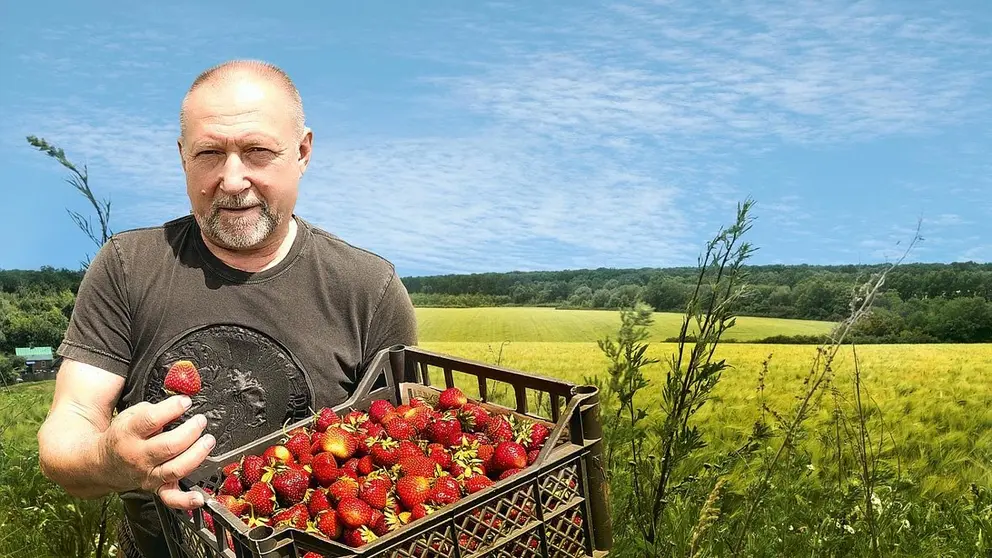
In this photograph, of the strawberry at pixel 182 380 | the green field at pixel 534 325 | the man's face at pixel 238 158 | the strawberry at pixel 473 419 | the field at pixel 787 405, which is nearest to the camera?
the strawberry at pixel 182 380

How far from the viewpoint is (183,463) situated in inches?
73.0

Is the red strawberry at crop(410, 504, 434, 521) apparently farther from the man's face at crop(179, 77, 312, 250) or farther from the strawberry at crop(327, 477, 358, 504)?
the man's face at crop(179, 77, 312, 250)

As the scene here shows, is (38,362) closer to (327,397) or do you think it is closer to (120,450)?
(327,397)

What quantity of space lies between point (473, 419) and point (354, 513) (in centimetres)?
55

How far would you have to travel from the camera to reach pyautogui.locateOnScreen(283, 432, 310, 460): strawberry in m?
2.16

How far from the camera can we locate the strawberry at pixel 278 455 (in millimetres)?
2129

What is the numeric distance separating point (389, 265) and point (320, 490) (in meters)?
1.21

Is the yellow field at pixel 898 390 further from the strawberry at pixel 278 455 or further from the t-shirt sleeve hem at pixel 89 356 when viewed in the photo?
the strawberry at pixel 278 455

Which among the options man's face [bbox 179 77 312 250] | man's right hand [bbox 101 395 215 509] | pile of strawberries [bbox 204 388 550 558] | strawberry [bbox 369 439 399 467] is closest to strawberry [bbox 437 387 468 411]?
pile of strawberries [bbox 204 388 550 558]

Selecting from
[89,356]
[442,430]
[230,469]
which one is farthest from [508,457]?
[89,356]

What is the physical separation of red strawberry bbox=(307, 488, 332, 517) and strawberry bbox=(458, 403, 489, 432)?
47 centimetres

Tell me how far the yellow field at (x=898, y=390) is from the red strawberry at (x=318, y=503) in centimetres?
225

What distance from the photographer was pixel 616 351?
2598 mm

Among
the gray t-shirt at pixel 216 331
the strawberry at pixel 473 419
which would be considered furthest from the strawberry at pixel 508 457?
the gray t-shirt at pixel 216 331
